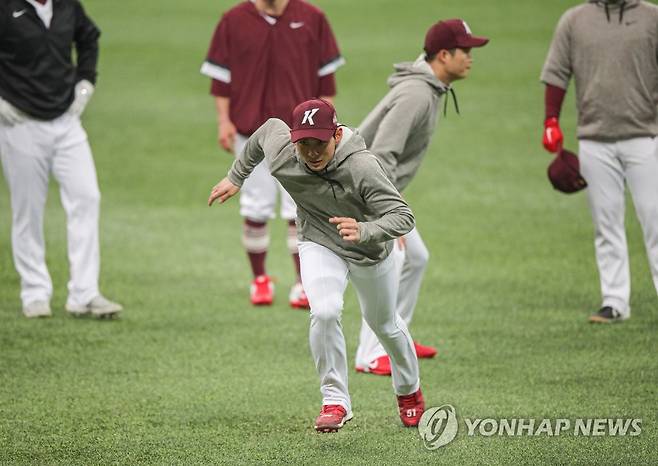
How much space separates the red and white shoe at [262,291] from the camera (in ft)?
33.2

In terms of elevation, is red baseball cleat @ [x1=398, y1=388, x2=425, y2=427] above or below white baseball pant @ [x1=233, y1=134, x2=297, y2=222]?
above

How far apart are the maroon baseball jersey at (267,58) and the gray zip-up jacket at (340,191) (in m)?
3.30

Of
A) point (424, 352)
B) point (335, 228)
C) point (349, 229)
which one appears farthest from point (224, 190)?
point (424, 352)

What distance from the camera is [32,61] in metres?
9.22

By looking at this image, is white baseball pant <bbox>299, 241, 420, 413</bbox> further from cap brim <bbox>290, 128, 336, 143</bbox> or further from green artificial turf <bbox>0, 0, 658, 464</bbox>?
cap brim <bbox>290, 128, 336, 143</bbox>

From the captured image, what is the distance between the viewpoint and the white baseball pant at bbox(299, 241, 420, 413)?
6.42m

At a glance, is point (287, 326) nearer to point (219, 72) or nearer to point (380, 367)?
point (380, 367)

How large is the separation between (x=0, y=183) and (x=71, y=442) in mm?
9256

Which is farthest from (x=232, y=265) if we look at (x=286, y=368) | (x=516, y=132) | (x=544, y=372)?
(x=516, y=132)

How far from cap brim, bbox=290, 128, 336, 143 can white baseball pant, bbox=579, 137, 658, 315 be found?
12.2 feet

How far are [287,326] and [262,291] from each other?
33.1 inches

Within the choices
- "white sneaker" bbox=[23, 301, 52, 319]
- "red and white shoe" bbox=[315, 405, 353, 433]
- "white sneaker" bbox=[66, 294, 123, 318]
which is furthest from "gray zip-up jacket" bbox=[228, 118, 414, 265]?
"white sneaker" bbox=[23, 301, 52, 319]

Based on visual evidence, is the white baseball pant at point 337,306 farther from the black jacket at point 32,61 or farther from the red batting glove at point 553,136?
the black jacket at point 32,61

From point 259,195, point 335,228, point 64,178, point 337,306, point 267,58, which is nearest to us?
point 337,306
